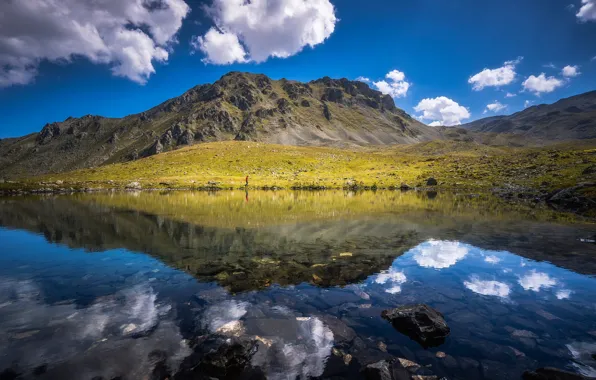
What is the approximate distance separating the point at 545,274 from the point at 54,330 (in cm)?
2438

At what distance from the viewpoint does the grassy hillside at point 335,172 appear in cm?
7969

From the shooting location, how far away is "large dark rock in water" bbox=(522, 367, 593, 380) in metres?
7.74

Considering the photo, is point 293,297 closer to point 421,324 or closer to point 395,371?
point 421,324

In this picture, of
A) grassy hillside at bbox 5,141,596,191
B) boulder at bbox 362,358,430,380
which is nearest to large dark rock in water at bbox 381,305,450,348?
boulder at bbox 362,358,430,380

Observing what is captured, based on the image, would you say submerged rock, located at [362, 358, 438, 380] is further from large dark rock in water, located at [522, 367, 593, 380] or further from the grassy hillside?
the grassy hillside

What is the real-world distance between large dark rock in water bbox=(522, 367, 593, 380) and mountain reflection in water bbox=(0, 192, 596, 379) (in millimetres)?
436

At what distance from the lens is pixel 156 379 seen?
8117 millimetres

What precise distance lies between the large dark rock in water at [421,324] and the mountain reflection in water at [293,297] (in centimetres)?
38

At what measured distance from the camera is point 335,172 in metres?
118

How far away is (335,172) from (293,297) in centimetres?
10627

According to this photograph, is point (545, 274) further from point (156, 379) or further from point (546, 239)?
point (156, 379)

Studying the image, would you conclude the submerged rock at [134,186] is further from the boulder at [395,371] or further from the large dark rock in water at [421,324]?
the boulder at [395,371]

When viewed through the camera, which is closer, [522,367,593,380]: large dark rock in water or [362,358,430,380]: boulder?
[522,367,593,380]: large dark rock in water

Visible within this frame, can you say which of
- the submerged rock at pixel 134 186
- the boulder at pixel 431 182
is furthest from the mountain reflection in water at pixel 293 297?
the submerged rock at pixel 134 186
